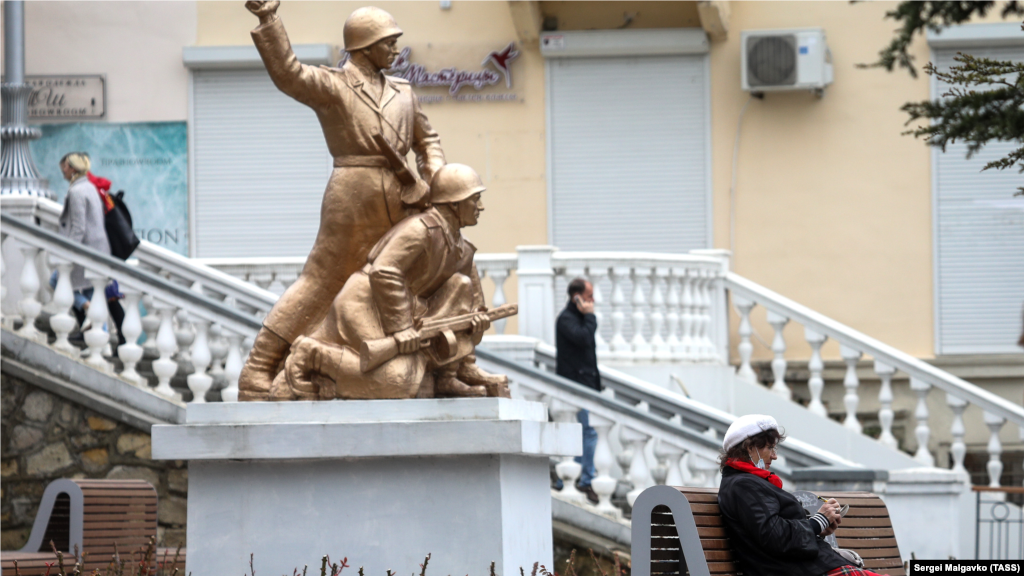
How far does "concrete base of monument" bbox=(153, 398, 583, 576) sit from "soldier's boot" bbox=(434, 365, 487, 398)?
20 centimetres

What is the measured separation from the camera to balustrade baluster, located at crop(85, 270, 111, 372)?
1021cm

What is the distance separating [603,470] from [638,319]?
315 cm

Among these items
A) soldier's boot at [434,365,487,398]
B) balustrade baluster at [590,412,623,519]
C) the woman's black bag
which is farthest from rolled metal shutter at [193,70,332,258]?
soldier's boot at [434,365,487,398]

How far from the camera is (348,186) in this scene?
6.58 m

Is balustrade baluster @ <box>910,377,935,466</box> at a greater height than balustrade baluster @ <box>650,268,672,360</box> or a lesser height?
lesser

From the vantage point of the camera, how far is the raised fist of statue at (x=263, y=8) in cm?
626

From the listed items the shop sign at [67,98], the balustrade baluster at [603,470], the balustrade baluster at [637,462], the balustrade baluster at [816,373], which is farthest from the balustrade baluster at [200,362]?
the shop sign at [67,98]

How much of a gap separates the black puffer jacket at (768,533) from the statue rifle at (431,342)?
4.72ft

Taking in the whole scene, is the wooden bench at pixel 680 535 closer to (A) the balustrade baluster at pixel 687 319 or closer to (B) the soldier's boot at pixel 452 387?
(B) the soldier's boot at pixel 452 387

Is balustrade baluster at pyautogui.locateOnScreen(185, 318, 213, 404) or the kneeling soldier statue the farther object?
balustrade baluster at pyautogui.locateOnScreen(185, 318, 213, 404)

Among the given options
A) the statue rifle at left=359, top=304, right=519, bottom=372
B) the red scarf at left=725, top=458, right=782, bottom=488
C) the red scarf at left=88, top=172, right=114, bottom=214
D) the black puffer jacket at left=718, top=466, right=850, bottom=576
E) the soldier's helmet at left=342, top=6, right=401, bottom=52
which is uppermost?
the soldier's helmet at left=342, top=6, right=401, bottom=52

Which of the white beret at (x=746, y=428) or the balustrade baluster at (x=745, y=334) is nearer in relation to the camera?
the white beret at (x=746, y=428)

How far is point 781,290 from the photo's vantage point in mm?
16609

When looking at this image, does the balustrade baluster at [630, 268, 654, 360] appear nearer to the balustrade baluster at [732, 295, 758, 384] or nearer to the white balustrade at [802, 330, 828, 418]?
the balustrade baluster at [732, 295, 758, 384]
